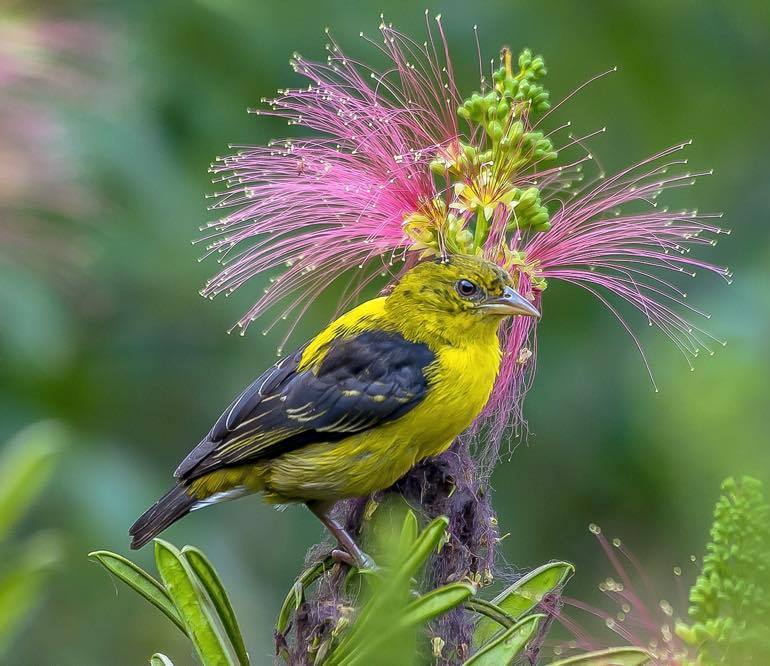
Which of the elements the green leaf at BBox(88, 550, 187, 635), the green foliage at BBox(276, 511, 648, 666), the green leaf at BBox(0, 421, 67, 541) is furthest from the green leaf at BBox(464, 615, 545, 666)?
the green leaf at BBox(0, 421, 67, 541)

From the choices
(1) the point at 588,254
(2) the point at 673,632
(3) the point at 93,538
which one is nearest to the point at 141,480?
(3) the point at 93,538

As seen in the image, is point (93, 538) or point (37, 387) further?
point (37, 387)

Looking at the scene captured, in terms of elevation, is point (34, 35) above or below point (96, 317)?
above

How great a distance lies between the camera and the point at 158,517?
3346 millimetres

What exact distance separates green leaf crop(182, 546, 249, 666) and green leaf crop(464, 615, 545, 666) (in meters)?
0.48

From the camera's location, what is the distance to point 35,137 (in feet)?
16.1

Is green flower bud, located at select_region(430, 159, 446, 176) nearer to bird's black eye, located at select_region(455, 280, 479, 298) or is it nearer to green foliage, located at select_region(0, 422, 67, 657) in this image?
bird's black eye, located at select_region(455, 280, 479, 298)

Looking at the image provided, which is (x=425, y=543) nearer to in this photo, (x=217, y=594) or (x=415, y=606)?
(x=415, y=606)

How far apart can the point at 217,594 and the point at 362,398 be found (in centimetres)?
97

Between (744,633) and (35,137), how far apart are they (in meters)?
4.01

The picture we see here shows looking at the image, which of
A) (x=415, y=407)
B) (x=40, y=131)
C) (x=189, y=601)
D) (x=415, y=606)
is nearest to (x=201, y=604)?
(x=189, y=601)

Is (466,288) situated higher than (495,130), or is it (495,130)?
(495,130)

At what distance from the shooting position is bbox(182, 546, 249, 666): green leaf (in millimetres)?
2461

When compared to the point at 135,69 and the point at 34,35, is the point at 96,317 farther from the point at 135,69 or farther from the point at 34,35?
the point at 34,35
